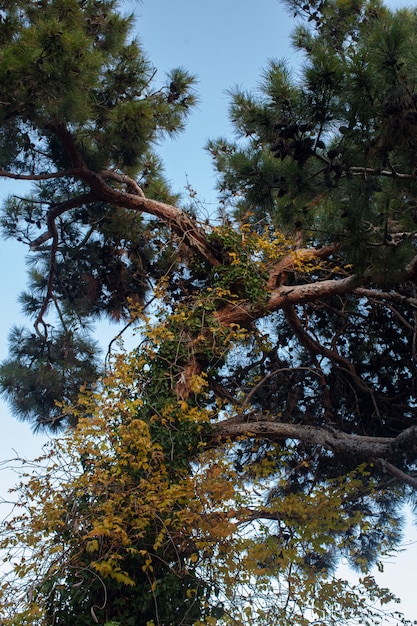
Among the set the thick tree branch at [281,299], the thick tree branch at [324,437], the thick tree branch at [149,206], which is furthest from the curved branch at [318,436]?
the thick tree branch at [149,206]

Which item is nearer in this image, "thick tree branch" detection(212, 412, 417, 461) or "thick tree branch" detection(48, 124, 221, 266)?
"thick tree branch" detection(212, 412, 417, 461)

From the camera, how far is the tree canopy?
13.5 ft

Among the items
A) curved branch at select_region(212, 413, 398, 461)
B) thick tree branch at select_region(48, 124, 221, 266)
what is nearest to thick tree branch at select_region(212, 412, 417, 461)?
curved branch at select_region(212, 413, 398, 461)

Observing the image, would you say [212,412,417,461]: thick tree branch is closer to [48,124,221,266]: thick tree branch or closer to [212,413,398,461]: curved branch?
[212,413,398,461]: curved branch

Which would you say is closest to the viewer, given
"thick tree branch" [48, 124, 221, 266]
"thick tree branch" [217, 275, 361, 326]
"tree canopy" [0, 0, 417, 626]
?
"tree canopy" [0, 0, 417, 626]

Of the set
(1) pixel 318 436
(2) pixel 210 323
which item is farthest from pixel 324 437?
(2) pixel 210 323

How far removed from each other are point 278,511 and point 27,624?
1925mm

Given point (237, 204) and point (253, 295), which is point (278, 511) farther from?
point (237, 204)

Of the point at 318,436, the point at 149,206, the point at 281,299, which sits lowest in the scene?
the point at 318,436

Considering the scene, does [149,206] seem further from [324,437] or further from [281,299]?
[324,437]

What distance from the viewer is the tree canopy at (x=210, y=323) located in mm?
4102

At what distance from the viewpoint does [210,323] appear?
17.8 feet

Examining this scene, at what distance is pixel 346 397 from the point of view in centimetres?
676

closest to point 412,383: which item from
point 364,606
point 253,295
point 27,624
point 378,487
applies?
point 378,487
